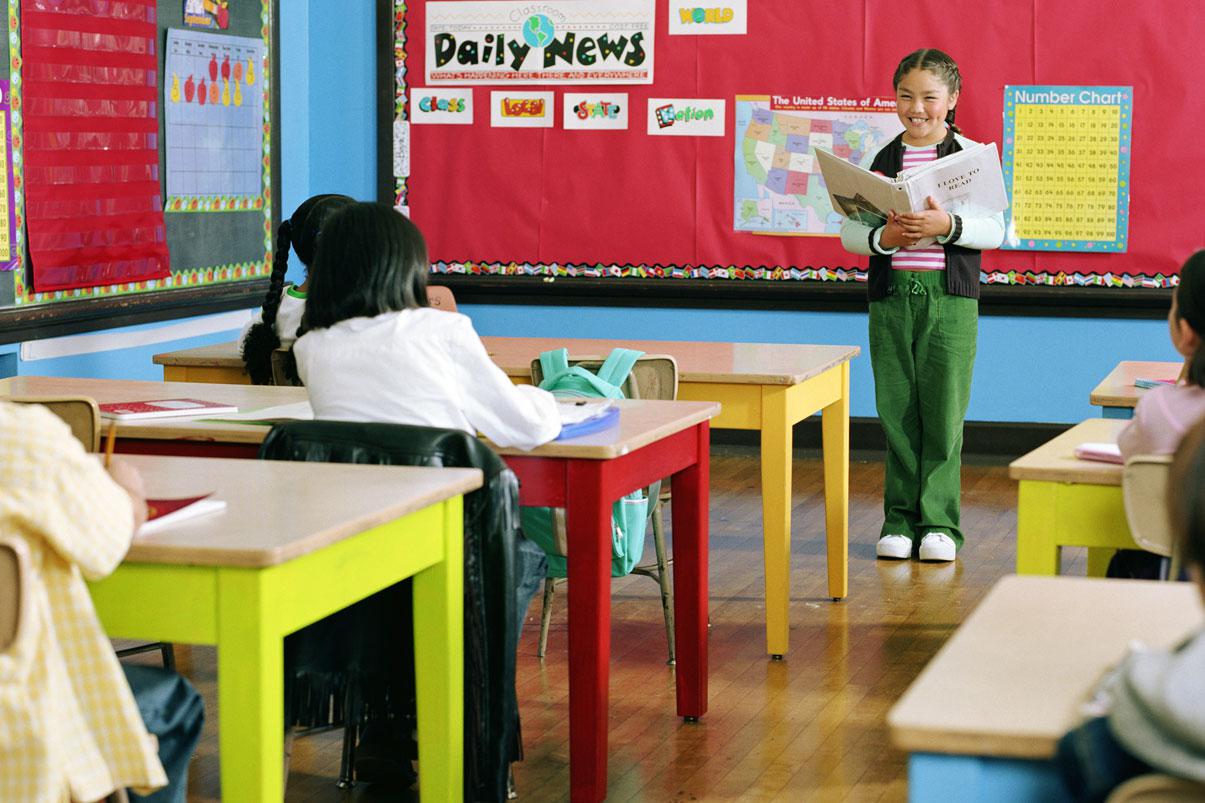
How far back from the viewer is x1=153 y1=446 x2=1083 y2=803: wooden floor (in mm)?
3184

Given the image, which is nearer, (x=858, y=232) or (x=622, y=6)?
(x=858, y=232)

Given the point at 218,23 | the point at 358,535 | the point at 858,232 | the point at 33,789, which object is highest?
the point at 218,23

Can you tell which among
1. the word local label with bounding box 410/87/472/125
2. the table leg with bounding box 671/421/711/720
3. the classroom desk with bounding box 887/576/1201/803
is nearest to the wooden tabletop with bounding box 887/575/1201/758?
the classroom desk with bounding box 887/576/1201/803

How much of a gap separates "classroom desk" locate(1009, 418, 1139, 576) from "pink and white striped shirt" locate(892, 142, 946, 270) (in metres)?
2.25

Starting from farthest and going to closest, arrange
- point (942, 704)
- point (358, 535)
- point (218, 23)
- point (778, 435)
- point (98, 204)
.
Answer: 1. point (218, 23)
2. point (98, 204)
3. point (778, 435)
4. point (358, 535)
5. point (942, 704)

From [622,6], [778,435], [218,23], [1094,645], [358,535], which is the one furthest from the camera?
[622,6]

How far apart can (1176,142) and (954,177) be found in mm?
2207

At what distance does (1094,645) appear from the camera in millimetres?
1628

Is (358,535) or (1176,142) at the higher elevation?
(1176,142)

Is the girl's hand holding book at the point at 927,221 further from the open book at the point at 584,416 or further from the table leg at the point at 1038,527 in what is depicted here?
the table leg at the point at 1038,527

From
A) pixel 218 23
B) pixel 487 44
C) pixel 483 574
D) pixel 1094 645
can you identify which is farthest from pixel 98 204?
pixel 1094 645

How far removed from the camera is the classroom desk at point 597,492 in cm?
293

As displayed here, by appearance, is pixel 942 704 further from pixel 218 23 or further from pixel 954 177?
pixel 218 23

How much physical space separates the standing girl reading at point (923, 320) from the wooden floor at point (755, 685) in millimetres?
180
